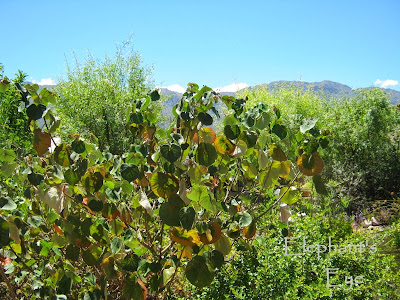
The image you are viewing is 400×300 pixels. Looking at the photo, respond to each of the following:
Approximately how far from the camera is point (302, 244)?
8.32 ft

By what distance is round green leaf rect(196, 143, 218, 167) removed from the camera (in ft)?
4.51

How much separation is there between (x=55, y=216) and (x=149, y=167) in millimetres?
446

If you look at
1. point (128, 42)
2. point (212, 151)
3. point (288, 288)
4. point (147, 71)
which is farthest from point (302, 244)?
point (128, 42)

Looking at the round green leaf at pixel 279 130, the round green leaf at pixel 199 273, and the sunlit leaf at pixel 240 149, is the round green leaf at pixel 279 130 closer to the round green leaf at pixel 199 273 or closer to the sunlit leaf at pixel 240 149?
the sunlit leaf at pixel 240 149

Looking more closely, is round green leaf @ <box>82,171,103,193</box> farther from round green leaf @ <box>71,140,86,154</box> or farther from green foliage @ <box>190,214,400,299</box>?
green foliage @ <box>190,214,400,299</box>

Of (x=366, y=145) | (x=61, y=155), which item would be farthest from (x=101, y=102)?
(x=61, y=155)

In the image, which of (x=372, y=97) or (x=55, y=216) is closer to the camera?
(x=55, y=216)

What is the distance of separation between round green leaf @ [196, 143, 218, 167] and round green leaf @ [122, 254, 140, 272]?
1.54 feet

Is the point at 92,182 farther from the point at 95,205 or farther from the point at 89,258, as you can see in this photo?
the point at 89,258

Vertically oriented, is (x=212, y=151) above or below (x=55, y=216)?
above

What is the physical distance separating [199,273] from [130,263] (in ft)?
0.94

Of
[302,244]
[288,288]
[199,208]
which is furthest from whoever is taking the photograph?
[302,244]

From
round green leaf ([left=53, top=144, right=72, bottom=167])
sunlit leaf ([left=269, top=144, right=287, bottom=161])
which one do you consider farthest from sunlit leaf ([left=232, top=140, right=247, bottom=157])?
round green leaf ([left=53, top=144, right=72, bottom=167])

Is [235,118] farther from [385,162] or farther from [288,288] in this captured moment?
[385,162]
